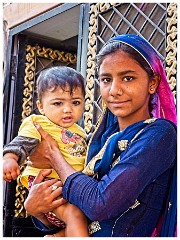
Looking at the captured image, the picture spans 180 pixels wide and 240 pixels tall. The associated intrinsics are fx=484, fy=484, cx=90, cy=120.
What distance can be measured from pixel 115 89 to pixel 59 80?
0.53 metres

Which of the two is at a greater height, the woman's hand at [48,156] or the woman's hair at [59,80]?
the woman's hair at [59,80]

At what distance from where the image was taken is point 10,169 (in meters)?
1.83

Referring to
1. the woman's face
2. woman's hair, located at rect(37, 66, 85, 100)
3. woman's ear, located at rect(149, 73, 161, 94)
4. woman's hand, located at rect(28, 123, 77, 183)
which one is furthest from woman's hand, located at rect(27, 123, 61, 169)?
woman's ear, located at rect(149, 73, 161, 94)

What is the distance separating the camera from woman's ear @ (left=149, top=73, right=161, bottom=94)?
178cm

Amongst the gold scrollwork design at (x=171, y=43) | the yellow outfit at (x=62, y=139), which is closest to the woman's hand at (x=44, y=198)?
the yellow outfit at (x=62, y=139)

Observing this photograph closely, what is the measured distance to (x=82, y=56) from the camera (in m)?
3.62

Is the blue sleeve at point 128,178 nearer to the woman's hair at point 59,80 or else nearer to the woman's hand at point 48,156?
the woman's hand at point 48,156

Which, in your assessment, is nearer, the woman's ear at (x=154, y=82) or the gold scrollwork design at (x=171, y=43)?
the woman's ear at (x=154, y=82)

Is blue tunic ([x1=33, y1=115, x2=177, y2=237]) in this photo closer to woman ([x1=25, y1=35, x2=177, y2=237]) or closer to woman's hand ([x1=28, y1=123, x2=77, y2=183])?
woman ([x1=25, y1=35, x2=177, y2=237])

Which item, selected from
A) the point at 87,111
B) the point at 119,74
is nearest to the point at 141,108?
the point at 119,74

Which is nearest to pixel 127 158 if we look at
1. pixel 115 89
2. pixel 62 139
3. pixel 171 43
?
pixel 115 89

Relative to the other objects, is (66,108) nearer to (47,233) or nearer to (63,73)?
(63,73)

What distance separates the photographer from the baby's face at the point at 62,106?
7.09ft

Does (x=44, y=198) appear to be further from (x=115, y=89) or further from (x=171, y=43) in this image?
(x=171, y=43)
